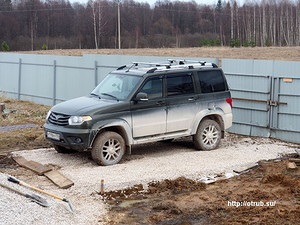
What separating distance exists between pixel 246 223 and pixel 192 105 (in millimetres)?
4654

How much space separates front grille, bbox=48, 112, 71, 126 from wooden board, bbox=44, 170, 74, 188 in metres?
1.14

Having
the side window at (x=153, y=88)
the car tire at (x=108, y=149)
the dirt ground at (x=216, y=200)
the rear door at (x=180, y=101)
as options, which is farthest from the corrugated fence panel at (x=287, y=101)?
the car tire at (x=108, y=149)

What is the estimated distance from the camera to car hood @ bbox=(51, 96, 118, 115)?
9.92m

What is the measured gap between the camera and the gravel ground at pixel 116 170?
694 cm

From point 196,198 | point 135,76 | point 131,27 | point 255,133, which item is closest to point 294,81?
point 255,133

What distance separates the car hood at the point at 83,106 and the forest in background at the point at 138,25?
62.9 metres

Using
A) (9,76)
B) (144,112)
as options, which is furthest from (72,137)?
(9,76)

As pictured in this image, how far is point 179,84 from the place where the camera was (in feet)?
36.3

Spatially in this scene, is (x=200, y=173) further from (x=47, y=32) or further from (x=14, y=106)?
(x=47, y=32)

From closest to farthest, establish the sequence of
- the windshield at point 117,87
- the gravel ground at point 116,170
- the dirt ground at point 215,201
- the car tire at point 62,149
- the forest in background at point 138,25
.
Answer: the gravel ground at point 116,170
the dirt ground at point 215,201
the windshield at point 117,87
the car tire at point 62,149
the forest in background at point 138,25

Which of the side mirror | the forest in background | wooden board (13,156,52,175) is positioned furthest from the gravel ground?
the forest in background

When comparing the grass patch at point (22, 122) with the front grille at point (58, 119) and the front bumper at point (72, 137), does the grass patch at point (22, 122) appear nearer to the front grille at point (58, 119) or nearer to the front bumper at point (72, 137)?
the front grille at point (58, 119)

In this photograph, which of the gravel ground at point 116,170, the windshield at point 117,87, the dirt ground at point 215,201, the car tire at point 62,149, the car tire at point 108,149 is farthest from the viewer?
the car tire at point 62,149

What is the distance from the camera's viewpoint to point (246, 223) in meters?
6.77
